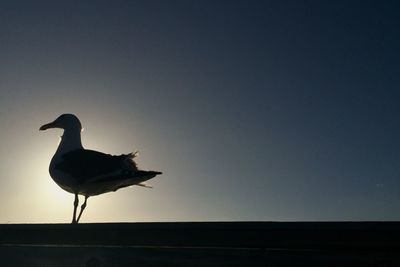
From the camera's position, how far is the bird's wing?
747 cm

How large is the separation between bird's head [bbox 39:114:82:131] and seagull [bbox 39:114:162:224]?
1.30 metres

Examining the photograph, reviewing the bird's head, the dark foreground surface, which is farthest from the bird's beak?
the dark foreground surface

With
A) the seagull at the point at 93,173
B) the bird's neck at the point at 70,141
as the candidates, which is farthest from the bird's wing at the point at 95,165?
the bird's neck at the point at 70,141

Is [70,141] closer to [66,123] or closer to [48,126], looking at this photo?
[66,123]

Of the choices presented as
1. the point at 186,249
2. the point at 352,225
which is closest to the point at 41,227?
the point at 186,249

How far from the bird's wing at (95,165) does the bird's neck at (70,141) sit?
2.95 ft

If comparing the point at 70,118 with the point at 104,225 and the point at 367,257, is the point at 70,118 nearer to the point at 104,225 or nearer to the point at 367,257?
the point at 104,225

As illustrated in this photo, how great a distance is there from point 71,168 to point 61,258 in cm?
392

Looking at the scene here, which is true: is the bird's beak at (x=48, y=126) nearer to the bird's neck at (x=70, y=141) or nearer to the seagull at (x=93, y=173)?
the bird's neck at (x=70, y=141)

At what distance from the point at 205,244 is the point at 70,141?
20.2 feet

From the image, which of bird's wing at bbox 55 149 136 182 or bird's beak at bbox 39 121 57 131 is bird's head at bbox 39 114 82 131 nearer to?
bird's beak at bbox 39 121 57 131

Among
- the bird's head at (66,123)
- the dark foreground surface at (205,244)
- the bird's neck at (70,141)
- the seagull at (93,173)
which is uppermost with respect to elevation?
the bird's head at (66,123)

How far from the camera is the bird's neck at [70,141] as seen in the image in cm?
872

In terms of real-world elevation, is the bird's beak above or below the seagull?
above
